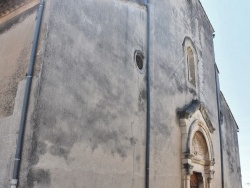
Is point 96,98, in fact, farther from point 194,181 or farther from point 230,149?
point 230,149

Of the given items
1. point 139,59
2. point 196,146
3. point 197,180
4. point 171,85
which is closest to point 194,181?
point 197,180

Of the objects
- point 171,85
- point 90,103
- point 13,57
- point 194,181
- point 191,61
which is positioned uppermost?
point 191,61

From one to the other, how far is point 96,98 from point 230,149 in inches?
352

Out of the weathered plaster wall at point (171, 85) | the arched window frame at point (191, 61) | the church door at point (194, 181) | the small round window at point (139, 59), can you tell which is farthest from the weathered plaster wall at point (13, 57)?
the church door at point (194, 181)

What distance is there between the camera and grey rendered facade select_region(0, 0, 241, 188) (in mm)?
4766

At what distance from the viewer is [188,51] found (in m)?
10.9

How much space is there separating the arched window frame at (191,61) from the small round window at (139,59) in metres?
3.18

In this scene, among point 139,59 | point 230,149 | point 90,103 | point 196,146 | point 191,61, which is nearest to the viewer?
point 90,103

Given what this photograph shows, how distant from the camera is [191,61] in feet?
35.7

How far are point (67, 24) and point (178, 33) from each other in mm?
5265

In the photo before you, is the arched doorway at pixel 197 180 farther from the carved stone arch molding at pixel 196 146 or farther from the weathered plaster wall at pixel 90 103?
the weathered plaster wall at pixel 90 103

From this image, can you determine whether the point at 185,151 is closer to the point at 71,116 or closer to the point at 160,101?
the point at 160,101

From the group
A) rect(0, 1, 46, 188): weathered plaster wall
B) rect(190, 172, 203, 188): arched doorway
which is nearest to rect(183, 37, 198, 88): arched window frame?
rect(190, 172, 203, 188): arched doorway

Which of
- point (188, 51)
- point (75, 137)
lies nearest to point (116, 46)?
point (75, 137)
